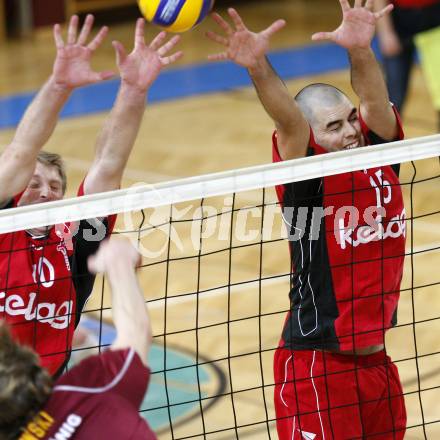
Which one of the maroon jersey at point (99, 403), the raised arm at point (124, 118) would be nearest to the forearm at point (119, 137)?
the raised arm at point (124, 118)

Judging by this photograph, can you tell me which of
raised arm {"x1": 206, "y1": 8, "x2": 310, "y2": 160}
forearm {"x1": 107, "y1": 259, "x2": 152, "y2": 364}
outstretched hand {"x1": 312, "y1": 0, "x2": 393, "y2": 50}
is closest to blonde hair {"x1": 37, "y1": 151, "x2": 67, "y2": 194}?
raised arm {"x1": 206, "y1": 8, "x2": 310, "y2": 160}

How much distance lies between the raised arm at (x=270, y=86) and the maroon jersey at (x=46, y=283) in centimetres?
74

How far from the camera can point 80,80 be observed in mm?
4160

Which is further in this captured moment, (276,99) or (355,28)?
(355,28)

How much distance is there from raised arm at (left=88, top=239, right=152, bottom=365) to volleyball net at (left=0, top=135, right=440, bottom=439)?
0.68 m

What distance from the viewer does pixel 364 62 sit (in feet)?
14.8

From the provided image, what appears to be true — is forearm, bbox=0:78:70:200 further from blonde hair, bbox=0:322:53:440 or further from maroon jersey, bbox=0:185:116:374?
blonde hair, bbox=0:322:53:440

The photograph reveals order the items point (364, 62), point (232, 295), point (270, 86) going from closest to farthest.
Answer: point (270, 86), point (364, 62), point (232, 295)

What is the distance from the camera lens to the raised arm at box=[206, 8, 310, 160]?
426 centimetres

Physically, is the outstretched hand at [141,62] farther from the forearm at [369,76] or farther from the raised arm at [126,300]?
the raised arm at [126,300]

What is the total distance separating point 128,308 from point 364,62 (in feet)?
5.80

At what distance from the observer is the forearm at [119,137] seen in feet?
13.7

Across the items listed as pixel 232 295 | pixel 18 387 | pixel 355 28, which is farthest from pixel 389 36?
pixel 18 387

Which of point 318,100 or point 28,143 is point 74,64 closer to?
point 28,143
